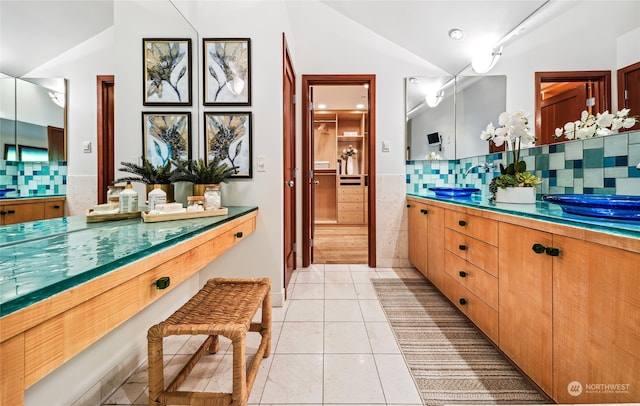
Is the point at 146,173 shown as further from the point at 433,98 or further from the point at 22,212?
the point at 433,98

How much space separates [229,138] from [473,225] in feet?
6.05

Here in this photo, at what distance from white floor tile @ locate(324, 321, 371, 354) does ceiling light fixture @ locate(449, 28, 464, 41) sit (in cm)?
279

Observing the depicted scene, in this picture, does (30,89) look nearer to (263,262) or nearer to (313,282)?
(263,262)

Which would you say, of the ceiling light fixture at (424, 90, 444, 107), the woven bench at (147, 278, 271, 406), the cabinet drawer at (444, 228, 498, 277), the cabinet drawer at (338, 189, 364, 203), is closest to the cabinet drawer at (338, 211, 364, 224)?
the cabinet drawer at (338, 189, 364, 203)

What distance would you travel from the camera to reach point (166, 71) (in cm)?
193

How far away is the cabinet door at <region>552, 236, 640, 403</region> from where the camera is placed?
2.63 ft

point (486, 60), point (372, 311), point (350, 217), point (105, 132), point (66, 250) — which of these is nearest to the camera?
point (66, 250)

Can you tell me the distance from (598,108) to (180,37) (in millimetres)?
2633

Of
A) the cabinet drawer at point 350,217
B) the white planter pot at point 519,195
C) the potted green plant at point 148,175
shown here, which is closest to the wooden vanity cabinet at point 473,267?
the white planter pot at point 519,195

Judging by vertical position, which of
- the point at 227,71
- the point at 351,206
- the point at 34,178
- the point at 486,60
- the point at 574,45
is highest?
the point at 486,60

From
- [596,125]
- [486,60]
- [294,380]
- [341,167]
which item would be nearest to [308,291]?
[294,380]

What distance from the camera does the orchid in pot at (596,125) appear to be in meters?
1.35

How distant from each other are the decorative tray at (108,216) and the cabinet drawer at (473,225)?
189 centimetres

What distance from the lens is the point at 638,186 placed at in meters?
1.31
